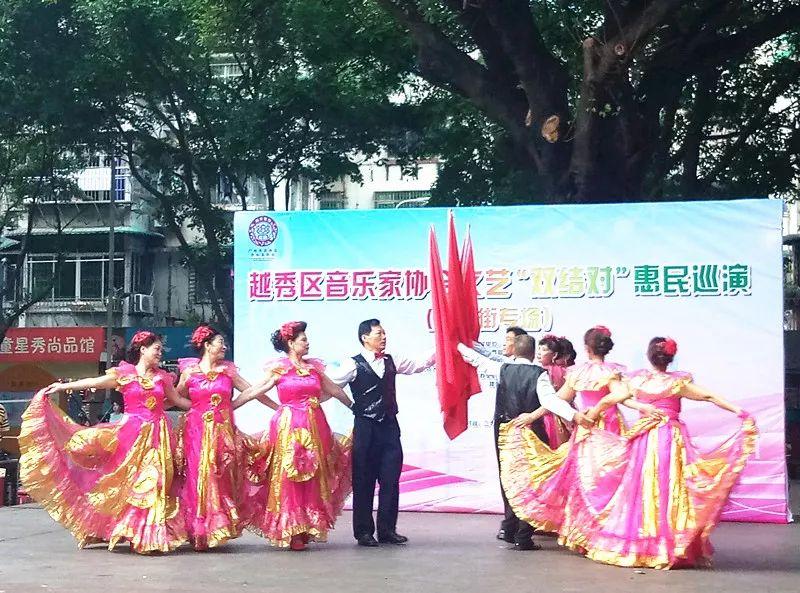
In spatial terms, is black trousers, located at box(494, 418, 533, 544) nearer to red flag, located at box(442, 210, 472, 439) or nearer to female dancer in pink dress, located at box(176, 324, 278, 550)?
red flag, located at box(442, 210, 472, 439)

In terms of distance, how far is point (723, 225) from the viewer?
10266mm

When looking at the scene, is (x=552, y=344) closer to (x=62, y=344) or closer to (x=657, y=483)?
(x=657, y=483)

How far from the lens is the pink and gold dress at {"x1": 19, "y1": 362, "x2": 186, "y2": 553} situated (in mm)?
8484

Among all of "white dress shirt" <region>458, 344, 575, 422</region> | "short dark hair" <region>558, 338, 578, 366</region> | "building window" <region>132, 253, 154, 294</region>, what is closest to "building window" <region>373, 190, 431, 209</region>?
"building window" <region>132, 253, 154, 294</region>

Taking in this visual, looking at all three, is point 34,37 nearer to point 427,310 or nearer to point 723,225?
point 427,310

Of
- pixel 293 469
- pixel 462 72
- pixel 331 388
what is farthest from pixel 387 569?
pixel 462 72

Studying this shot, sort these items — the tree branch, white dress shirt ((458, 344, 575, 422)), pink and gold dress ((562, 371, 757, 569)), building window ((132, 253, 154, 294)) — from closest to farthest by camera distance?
pink and gold dress ((562, 371, 757, 569)), white dress shirt ((458, 344, 575, 422)), the tree branch, building window ((132, 253, 154, 294))

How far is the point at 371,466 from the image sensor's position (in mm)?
8961

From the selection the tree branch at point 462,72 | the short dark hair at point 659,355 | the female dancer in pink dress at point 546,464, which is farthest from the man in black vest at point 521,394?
the tree branch at point 462,72

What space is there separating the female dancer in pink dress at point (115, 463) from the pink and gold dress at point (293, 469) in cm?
56

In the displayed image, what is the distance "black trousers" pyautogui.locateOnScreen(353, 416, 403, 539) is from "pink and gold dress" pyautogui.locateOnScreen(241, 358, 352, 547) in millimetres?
175

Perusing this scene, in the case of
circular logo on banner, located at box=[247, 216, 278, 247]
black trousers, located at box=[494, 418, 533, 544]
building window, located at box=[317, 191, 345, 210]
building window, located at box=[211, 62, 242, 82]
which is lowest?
black trousers, located at box=[494, 418, 533, 544]

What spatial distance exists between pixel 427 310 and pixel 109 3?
10.4 metres

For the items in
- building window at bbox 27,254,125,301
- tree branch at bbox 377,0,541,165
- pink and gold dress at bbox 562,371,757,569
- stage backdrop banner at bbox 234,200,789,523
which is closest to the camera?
pink and gold dress at bbox 562,371,757,569
